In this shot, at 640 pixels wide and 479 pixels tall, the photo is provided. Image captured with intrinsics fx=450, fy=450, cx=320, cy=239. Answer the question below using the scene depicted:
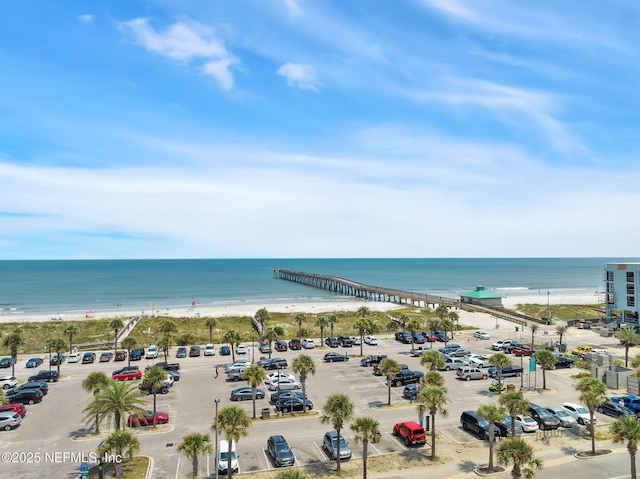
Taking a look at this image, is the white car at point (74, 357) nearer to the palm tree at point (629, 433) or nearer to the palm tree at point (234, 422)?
the palm tree at point (234, 422)

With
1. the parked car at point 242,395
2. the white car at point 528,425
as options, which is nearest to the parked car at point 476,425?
the white car at point 528,425

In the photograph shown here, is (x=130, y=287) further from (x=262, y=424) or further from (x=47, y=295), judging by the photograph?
(x=262, y=424)

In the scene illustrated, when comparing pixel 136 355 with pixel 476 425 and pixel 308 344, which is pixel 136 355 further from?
pixel 476 425

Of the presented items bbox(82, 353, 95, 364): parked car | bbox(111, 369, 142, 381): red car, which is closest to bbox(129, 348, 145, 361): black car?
bbox(82, 353, 95, 364): parked car

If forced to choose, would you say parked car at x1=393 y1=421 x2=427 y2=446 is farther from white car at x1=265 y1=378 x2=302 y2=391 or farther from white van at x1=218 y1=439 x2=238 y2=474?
white car at x1=265 y1=378 x2=302 y2=391

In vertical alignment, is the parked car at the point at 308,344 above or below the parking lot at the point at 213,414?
above

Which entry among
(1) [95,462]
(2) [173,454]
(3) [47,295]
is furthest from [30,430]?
(3) [47,295]
